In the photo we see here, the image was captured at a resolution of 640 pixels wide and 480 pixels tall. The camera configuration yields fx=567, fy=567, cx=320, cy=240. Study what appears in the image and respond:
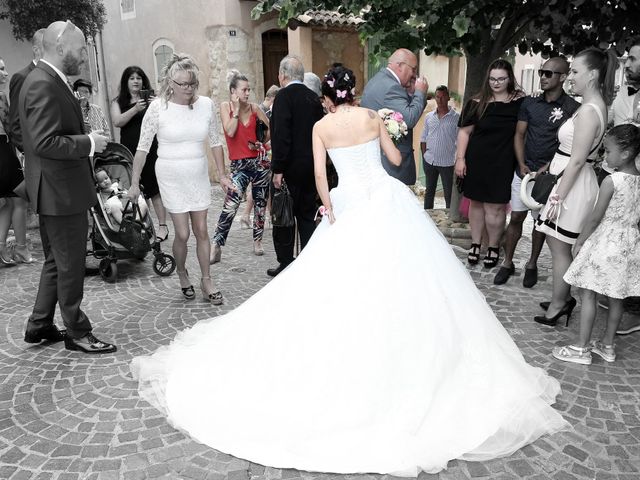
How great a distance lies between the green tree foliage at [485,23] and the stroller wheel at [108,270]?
10.8ft

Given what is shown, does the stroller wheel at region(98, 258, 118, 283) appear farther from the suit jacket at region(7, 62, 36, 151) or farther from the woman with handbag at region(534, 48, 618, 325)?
the woman with handbag at region(534, 48, 618, 325)

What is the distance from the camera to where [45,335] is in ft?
15.1

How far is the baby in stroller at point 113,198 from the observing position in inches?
249

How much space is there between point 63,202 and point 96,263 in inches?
122

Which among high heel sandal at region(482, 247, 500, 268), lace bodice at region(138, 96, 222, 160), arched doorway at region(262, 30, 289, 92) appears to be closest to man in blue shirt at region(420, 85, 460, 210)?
high heel sandal at region(482, 247, 500, 268)

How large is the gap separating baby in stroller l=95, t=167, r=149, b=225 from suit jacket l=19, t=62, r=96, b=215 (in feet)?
6.93

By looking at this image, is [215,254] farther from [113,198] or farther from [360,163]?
[360,163]

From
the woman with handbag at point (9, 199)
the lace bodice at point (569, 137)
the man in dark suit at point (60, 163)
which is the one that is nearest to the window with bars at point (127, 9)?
the woman with handbag at point (9, 199)

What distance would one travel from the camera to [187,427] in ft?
11.1

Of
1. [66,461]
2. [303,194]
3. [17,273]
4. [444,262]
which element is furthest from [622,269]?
[17,273]

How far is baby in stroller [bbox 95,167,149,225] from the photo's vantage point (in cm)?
634

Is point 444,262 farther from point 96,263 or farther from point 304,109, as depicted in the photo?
point 96,263

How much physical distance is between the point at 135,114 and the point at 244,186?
1804mm

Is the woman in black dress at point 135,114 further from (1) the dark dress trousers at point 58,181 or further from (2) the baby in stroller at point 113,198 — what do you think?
(1) the dark dress trousers at point 58,181
